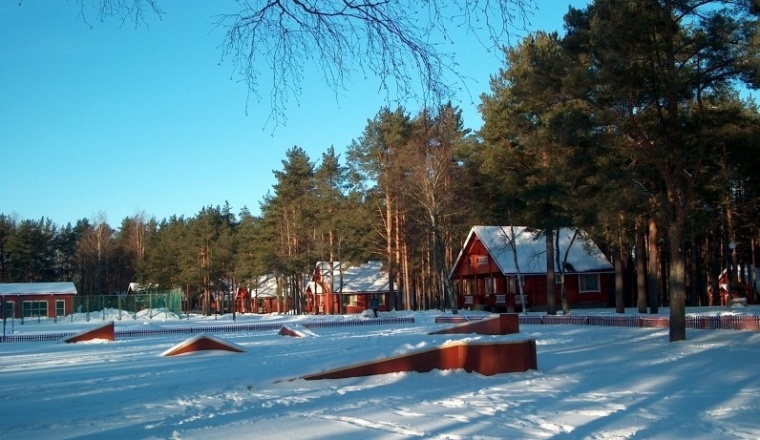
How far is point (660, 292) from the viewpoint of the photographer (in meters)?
59.4

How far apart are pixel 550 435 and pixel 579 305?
4642cm

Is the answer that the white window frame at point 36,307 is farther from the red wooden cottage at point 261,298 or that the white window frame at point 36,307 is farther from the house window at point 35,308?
the red wooden cottage at point 261,298

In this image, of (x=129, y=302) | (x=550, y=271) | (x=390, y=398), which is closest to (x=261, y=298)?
(x=129, y=302)

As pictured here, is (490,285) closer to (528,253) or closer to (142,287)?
(528,253)

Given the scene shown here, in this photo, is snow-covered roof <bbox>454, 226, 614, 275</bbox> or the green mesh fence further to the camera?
the green mesh fence

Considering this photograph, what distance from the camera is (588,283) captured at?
177 feet

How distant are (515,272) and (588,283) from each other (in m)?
7.27

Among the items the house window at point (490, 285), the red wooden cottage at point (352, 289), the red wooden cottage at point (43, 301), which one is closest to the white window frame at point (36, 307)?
the red wooden cottage at point (43, 301)

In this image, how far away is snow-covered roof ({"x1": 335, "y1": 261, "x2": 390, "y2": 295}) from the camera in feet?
226

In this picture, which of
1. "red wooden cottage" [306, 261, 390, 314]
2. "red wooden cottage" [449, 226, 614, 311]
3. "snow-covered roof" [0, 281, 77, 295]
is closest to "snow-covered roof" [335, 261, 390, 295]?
"red wooden cottage" [306, 261, 390, 314]

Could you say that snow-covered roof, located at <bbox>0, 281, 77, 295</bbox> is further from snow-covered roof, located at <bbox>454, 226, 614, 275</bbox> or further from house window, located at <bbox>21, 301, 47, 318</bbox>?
snow-covered roof, located at <bbox>454, 226, 614, 275</bbox>

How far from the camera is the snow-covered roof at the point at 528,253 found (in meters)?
51.0

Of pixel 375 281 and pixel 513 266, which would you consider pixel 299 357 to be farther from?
pixel 375 281

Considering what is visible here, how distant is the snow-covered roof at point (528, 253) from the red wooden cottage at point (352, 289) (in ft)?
52.2
